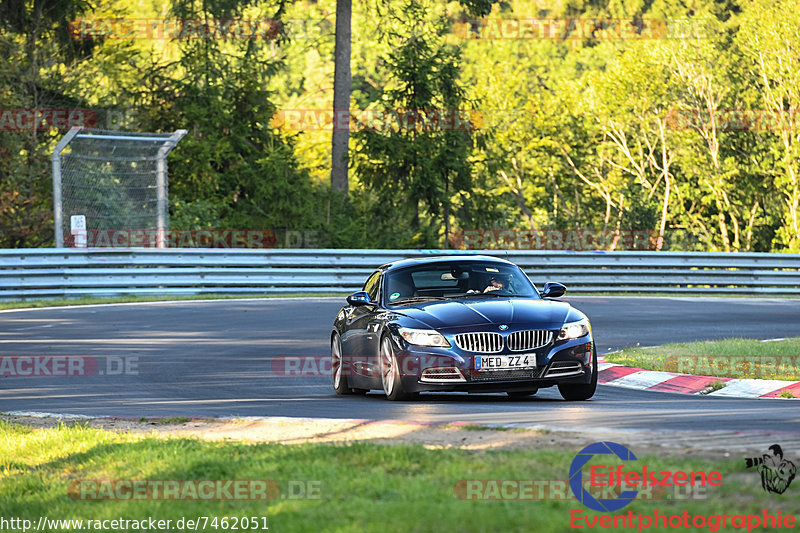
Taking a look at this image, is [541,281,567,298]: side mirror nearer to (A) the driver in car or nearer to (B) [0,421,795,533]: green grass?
(A) the driver in car

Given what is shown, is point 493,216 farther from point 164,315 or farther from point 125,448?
point 125,448

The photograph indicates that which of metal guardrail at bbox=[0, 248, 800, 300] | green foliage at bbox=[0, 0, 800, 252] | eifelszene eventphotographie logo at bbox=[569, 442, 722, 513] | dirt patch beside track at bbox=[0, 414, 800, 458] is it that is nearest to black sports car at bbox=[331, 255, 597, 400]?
dirt patch beside track at bbox=[0, 414, 800, 458]

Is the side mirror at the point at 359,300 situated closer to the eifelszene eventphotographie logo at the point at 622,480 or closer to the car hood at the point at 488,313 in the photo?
the car hood at the point at 488,313

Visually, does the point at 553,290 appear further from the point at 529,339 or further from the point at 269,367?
the point at 269,367

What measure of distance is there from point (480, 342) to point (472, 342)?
7 cm

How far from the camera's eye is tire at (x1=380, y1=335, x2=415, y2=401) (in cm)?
1145

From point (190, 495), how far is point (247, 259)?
21.3m

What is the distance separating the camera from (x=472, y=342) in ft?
36.6

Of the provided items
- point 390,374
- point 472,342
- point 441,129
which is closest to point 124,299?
point 390,374

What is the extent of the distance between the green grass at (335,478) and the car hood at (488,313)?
11.3ft

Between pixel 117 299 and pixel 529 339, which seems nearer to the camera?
pixel 529 339

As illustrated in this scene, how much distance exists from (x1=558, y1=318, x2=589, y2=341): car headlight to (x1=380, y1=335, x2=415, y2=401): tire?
59.1 inches

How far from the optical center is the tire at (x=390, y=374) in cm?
1145

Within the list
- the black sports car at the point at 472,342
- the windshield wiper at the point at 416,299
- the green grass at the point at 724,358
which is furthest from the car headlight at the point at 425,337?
the green grass at the point at 724,358
